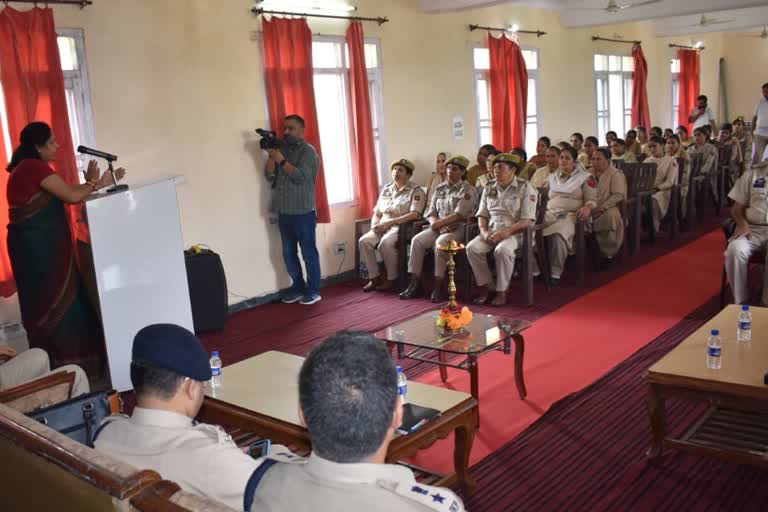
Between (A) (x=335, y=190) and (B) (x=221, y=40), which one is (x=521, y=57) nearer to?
(A) (x=335, y=190)

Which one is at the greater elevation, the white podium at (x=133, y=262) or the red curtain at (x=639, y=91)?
the red curtain at (x=639, y=91)

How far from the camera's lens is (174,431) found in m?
1.74

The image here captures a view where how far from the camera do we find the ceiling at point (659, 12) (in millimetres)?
7273

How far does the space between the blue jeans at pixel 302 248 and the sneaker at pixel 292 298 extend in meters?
0.04

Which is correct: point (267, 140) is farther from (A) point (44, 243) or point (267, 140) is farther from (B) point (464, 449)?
(B) point (464, 449)

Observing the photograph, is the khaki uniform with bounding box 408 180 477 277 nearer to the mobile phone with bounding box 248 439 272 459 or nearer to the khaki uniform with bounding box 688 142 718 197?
the mobile phone with bounding box 248 439 272 459

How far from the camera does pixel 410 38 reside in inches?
287

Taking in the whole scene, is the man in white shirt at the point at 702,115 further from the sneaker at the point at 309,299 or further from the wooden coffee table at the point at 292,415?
the wooden coffee table at the point at 292,415

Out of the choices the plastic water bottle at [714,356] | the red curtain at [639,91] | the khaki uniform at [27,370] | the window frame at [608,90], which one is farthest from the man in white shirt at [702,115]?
the khaki uniform at [27,370]

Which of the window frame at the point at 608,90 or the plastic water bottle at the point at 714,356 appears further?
the window frame at the point at 608,90

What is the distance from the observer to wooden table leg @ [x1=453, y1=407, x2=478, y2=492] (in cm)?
276

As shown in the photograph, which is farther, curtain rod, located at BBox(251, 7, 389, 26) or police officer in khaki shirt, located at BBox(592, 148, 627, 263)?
police officer in khaki shirt, located at BBox(592, 148, 627, 263)

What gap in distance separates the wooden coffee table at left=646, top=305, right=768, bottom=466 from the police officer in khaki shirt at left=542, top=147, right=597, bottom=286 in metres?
2.72

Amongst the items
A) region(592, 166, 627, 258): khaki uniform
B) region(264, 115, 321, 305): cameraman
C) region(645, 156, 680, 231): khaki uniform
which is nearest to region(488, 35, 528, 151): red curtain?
region(645, 156, 680, 231): khaki uniform
